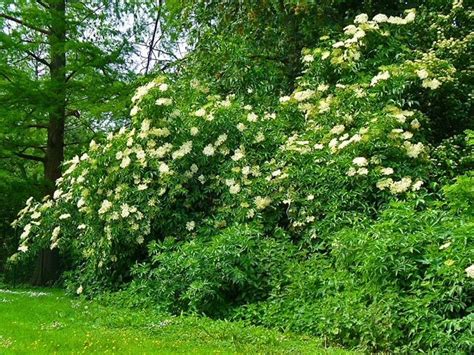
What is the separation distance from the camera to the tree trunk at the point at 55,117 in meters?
13.4

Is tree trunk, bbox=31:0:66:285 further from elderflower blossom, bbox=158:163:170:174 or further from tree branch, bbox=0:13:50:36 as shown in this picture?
elderflower blossom, bbox=158:163:170:174

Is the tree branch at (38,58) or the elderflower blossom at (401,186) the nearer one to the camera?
the elderflower blossom at (401,186)

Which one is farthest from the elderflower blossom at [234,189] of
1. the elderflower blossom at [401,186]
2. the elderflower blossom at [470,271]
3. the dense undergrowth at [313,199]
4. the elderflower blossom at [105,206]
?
the elderflower blossom at [470,271]

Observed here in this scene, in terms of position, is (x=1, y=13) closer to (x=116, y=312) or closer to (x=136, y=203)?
(x=136, y=203)

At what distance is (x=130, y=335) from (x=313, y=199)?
11.2ft

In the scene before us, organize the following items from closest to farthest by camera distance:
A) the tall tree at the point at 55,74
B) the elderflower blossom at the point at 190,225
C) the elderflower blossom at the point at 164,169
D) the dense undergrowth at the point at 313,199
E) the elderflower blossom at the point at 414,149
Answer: the dense undergrowth at the point at 313,199 < the elderflower blossom at the point at 414,149 < the elderflower blossom at the point at 190,225 < the elderflower blossom at the point at 164,169 < the tall tree at the point at 55,74

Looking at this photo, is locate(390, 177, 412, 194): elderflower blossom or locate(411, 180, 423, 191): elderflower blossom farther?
locate(390, 177, 412, 194): elderflower blossom

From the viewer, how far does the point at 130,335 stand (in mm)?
6137

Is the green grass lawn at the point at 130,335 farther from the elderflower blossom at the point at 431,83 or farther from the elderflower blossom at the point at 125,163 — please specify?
the elderflower blossom at the point at 431,83

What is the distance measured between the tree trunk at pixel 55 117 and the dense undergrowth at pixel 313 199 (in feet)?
9.20

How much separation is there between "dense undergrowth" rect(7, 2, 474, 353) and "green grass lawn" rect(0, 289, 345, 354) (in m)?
0.61

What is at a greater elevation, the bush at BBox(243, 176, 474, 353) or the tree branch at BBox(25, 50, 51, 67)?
the tree branch at BBox(25, 50, 51, 67)

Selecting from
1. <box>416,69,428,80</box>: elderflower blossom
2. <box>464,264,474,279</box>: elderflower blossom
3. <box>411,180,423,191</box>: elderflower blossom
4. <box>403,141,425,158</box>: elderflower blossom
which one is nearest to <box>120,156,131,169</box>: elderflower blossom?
<box>403,141,425,158</box>: elderflower blossom

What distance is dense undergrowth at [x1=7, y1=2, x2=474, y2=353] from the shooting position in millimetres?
5977
